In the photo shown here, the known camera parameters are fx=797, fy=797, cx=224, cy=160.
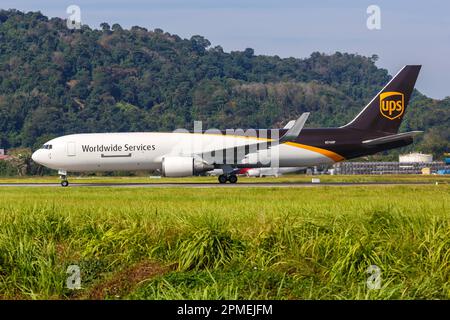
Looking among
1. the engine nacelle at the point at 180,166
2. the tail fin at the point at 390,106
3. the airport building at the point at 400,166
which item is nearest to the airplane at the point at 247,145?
the tail fin at the point at 390,106

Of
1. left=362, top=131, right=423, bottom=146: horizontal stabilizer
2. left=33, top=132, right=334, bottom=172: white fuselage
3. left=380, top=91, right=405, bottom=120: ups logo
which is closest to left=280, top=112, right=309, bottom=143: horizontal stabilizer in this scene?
left=33, top=132, right=334, bottom=172: white fuselage

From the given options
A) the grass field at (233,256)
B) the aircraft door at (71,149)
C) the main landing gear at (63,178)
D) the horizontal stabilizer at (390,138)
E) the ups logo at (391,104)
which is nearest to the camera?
the grass field at (233,256)

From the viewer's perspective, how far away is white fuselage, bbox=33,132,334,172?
186 feet

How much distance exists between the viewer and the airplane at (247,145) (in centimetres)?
5672

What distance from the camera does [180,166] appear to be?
54.5 metres

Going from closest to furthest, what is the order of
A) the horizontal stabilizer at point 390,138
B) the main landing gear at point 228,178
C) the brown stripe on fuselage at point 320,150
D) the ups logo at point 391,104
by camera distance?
1. the horizontal stabilizer at point 390,138
2. the brown stripe on fuselage at point 320,150
3. the main landing gear at point 228,178
4. the ups logo at point 391,104

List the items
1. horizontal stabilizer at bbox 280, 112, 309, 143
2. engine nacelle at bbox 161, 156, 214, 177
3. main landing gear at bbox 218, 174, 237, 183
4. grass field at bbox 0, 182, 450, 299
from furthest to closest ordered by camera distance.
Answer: main landing gear at bbox 218, 174, 237, 183
engine nacelle at bbox 161, 156, 214, 177
horizontal stabilizer at bbox 280, 112, 309, 143
grass field at bbox 0, 182, 450, 299

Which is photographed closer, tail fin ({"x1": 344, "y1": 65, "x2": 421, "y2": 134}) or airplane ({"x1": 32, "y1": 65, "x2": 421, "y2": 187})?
airplane ({"x1": 32, "y1": 65, "x2": 421, "y2": 187})

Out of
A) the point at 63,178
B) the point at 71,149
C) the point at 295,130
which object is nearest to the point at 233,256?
the point at 295,130

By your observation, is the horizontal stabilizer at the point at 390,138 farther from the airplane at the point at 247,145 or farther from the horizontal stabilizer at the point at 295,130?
the horizontal stabilizer at the point at 295,130

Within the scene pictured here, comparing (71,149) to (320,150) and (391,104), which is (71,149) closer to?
(320,150)

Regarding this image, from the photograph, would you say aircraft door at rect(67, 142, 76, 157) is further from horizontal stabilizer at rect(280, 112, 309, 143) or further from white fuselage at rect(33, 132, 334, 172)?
horizontal stabilizer at rect(280, 112, 309, 143)

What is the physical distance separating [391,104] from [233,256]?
41112 mm
